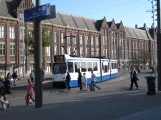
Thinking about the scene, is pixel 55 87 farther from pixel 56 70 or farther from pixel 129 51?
pixel 129 51

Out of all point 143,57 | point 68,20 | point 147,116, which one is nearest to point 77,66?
point 147,116

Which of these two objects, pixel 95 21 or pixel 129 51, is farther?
pixel 129 51

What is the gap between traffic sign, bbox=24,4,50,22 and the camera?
13.9 m

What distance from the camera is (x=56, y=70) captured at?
29.2m

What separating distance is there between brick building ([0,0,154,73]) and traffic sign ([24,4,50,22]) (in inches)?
896

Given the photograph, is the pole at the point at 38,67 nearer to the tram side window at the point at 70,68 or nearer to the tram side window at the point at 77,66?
the tram side window at the point at 70,68

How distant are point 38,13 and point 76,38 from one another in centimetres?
6431

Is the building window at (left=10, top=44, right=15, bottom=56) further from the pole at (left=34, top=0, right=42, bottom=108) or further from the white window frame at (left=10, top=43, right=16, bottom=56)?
the pole at (left=34, top=0, right=42, bottom=108)

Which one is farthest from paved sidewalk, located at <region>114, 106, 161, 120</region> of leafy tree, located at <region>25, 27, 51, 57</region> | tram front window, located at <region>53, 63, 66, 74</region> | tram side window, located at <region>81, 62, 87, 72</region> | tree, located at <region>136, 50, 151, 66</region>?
tree, located at <region>136, 50, 151, 66</region>

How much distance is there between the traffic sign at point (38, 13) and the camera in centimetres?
1391

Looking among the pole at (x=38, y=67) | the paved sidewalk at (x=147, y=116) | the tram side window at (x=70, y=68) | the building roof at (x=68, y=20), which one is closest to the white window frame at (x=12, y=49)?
the building roof at (x=68, y=20)

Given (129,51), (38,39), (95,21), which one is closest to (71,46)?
(95,21)

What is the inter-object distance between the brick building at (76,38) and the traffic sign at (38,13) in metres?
22.8

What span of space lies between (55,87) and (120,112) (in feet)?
62.8
